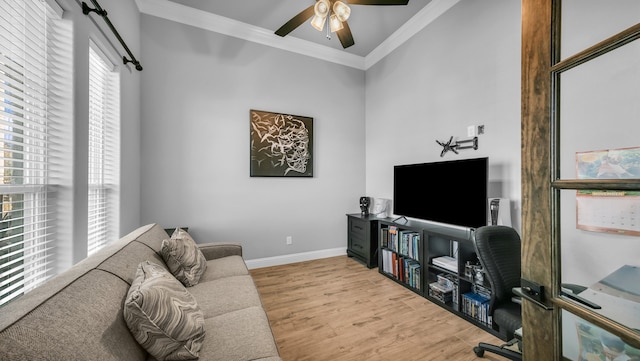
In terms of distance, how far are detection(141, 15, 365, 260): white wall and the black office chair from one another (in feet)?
7.77

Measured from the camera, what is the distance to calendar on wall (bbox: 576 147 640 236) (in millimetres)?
551

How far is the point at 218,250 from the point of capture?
7.84 feet

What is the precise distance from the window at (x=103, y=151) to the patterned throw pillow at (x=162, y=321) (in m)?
1.22

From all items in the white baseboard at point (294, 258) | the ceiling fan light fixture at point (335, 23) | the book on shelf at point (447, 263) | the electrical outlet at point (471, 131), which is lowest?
the white baseboard at point (294, 258)

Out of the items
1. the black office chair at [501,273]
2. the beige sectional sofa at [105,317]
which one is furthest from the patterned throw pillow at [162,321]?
the black office chair at [501,273]

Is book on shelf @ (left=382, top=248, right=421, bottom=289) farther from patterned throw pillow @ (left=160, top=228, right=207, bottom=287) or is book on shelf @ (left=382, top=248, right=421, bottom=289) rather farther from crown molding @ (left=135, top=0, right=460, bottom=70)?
crown molding @ (left=135, top=0, right=460, bottom=70)

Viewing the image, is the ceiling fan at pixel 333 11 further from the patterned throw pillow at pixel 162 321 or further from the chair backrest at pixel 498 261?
the patterned throw pillow at pixel 162 321

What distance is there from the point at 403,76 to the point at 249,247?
3.11m

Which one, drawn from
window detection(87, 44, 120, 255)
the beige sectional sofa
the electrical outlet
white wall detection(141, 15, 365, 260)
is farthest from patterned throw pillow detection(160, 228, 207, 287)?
the electrical outlet

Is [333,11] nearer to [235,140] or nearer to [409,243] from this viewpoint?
[235,140]

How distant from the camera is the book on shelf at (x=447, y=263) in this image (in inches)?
88.3

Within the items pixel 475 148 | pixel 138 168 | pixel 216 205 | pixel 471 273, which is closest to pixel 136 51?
pixel 138 168

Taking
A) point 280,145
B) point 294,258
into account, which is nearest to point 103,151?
point 280,145

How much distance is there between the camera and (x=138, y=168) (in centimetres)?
266
